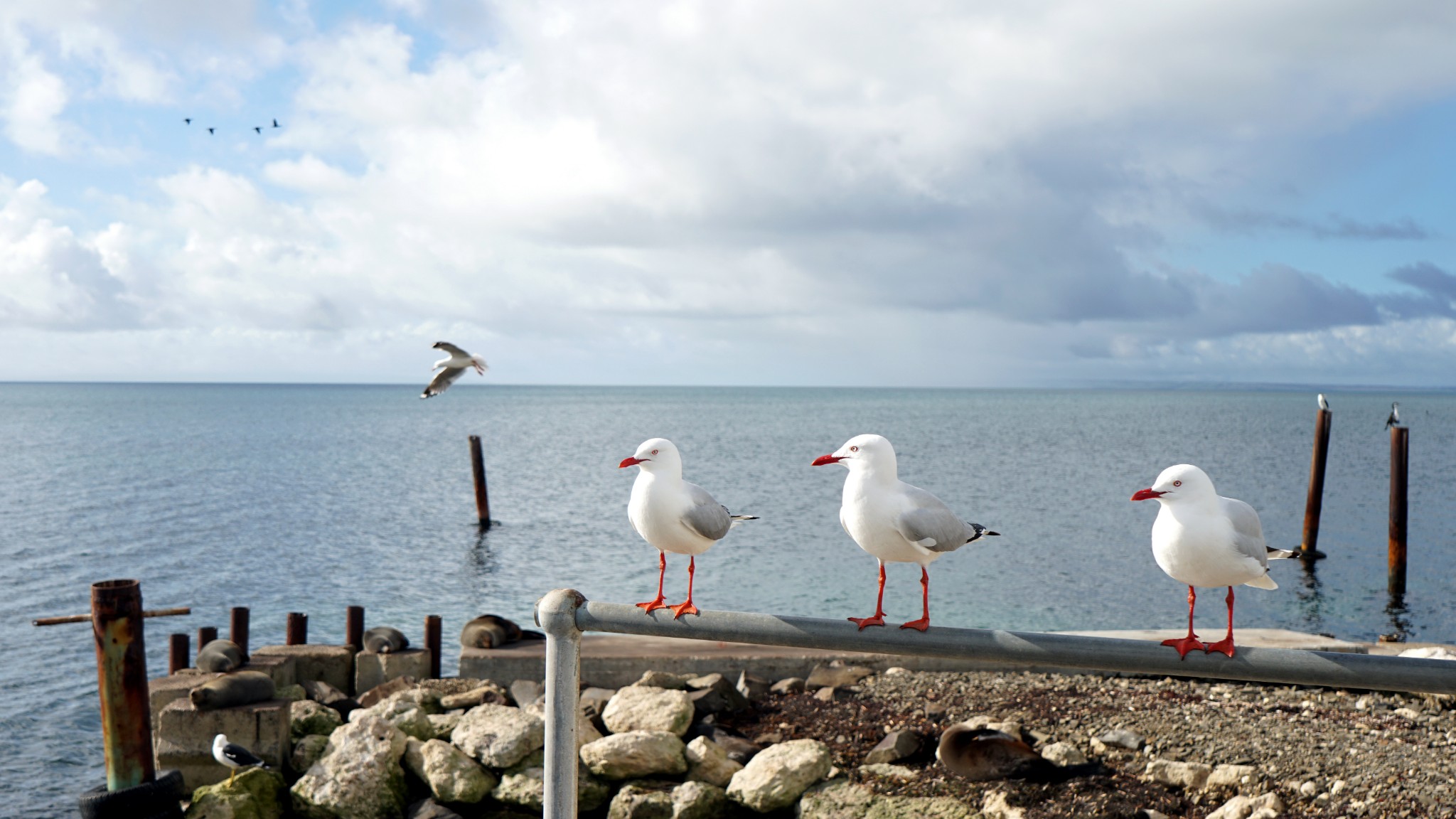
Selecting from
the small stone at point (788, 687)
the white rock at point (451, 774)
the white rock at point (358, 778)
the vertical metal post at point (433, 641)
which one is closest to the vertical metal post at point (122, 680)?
the white rock at point (358, 778)

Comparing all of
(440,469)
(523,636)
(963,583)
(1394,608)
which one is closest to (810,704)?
(523,636)

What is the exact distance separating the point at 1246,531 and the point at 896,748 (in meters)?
4.81

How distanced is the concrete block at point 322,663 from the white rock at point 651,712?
6389 mm

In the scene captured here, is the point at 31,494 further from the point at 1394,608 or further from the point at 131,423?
the point at 131,423

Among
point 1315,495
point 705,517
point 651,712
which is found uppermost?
point 705,517

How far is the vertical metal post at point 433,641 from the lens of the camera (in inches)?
575

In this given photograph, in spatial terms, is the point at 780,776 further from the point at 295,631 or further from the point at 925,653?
the point at 295,631

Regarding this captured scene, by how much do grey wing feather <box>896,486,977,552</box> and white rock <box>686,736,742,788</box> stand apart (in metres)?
4.87

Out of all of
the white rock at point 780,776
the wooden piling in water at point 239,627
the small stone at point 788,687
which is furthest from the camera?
the wooden piling in water at point 239,627

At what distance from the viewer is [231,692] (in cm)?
1069

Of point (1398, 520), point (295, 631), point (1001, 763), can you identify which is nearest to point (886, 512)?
point (1001, 763)

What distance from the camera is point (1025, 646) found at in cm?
303

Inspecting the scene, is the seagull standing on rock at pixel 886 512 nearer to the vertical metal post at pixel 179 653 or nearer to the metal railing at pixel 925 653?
the metal railing at pixel 925 653

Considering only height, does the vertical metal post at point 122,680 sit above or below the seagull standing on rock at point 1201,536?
below
